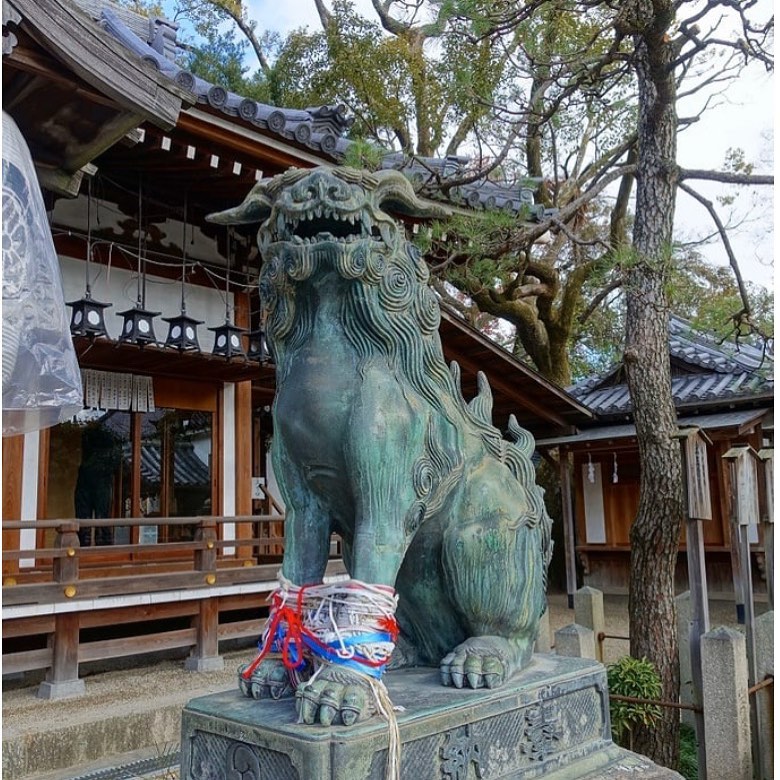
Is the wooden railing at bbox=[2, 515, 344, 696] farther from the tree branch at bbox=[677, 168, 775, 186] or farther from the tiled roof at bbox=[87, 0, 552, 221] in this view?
the tree branch at bbox=[677, 168, 775, 186]

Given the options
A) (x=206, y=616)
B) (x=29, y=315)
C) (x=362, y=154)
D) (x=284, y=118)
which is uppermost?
(x=284, y=118)

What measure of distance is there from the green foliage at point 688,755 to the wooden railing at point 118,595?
11.5ft

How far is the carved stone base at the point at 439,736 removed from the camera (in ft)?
4.94

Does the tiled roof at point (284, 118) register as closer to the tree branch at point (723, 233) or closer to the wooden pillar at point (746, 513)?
the tree branch at point (723, 233)

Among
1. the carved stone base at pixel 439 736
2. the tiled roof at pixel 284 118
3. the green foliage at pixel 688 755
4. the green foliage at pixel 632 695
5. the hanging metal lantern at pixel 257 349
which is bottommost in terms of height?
the green foliage at pixel 688 755

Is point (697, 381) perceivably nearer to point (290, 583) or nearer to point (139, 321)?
point (139, 321)

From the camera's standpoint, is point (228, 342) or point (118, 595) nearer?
point (118, 595)

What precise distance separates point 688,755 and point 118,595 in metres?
4.76

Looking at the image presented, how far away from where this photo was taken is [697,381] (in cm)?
1172

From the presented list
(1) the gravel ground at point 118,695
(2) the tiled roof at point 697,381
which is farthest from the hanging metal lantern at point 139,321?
(2) the tiled roof at point 697,381

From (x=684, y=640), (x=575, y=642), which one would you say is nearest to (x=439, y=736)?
(x=575, y=642)

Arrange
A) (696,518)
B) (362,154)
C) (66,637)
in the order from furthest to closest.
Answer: (66,637) < (696,518) < (362,154)

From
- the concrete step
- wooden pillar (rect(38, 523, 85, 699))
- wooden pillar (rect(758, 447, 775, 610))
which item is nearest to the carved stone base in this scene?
the concrete step

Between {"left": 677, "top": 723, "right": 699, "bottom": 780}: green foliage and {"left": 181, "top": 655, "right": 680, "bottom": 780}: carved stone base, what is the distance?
11.5ft
